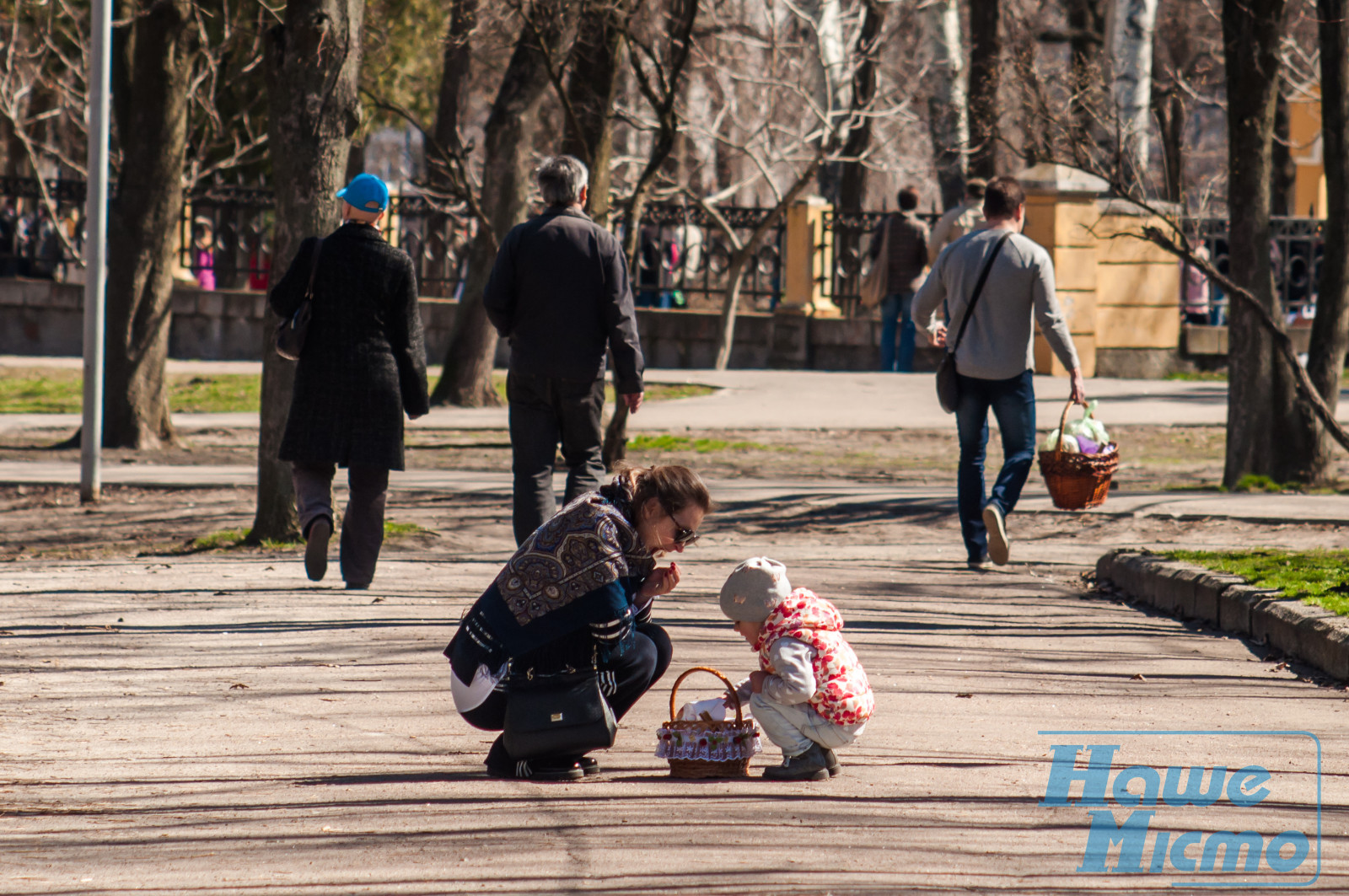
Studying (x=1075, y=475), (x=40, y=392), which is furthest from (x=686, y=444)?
(x=40, y=392)

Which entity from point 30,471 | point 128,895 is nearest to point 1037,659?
point 128,895

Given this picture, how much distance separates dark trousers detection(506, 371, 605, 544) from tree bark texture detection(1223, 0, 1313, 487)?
19.0 feet

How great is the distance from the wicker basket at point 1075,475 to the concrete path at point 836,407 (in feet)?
18.4

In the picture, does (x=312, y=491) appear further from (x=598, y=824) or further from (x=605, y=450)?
(x=605, y=450)

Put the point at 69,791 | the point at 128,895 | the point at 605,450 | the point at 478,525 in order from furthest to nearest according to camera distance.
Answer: the point at 605,450 → the point at 478,525 → the point at 69,791 → the point at 128,895

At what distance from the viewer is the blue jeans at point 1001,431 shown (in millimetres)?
8391

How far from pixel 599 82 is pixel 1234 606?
282 inches

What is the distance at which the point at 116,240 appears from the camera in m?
13.5

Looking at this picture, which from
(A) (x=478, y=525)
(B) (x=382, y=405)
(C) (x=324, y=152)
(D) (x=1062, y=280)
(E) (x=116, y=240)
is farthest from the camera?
(D) (x=1062, y=280)

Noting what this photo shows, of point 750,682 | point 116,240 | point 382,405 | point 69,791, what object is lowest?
point 69,791

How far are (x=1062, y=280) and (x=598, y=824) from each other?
670 inches

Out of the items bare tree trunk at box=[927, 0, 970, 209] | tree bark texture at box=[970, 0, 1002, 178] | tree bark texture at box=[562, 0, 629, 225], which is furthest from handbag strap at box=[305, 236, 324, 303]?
bare tree trunk at box=[927, 0, 970, 209]

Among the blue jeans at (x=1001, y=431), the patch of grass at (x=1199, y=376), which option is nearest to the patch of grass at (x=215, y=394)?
the blue jeans at (x=1001, y=431)

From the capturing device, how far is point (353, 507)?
23.9ft
